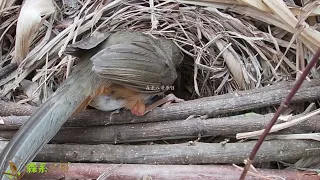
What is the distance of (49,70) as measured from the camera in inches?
86.2

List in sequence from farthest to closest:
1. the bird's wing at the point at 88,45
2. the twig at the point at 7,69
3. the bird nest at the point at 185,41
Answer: the twig at the point at 7,69 < the bird nest at the point at 185,41 < the bird's wing at the point at 88,45

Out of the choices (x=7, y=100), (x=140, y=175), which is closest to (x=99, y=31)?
(x=7, y=100)

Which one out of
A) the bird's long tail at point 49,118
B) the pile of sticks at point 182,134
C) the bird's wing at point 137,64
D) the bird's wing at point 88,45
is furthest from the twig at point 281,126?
the bird's wing at point 88,45

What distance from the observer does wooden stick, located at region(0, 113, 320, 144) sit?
1801mm

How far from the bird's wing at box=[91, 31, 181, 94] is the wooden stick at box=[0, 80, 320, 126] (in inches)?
6.0

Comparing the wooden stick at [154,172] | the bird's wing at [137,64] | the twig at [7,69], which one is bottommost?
the wooden stick at [154,172]

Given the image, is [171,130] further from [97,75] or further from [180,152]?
[97,75]

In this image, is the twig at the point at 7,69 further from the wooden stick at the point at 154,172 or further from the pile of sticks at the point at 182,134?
the wooden stick at the point at 154,172

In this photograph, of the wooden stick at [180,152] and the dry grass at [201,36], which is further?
the dry grass at [201,36]

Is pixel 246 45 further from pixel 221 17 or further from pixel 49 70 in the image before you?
pixel 49 70

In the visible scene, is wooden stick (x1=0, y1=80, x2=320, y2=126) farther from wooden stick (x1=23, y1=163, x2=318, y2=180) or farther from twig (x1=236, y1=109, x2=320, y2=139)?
wooden stick (x1=23, y1=163, x2=318, y2=180)

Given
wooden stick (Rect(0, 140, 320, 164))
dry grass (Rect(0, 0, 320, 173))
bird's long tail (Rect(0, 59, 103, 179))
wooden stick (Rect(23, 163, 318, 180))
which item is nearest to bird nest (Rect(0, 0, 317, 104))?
dry grass (Rect(0, 0, 320, 173))

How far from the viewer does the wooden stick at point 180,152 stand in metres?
1.77

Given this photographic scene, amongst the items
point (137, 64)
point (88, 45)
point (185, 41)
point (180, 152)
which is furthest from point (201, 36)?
point (180, 152)
